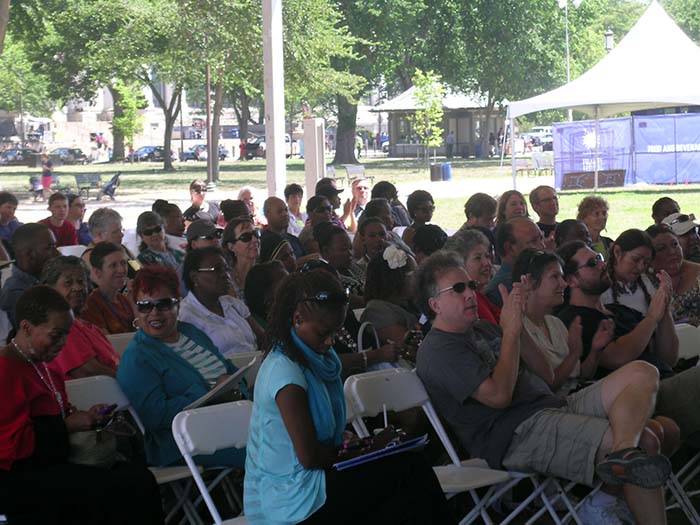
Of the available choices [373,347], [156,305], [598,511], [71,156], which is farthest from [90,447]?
[71,156]

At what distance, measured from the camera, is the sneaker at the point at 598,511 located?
4.43 m

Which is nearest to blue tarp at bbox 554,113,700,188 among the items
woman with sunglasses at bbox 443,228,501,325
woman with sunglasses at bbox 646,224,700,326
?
woman with sunglasses at bbox 646,224,700,326

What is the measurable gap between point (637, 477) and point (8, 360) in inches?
92.5

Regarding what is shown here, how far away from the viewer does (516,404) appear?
459cm

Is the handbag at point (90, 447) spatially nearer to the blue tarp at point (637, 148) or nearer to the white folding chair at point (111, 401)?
the white folding chair at point (111, 401)

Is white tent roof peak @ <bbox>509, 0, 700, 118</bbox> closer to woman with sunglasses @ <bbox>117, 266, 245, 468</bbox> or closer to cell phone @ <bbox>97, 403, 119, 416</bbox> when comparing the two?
woman with sunglasses @ <bbox>117, 266, 245, 468</bbox>

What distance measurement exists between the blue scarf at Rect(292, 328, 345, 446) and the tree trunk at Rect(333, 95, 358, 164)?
1892 inches

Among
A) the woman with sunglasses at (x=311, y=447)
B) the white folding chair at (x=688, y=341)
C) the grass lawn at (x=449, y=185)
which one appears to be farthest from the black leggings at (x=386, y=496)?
the grass lawn at (x=449, y=185)

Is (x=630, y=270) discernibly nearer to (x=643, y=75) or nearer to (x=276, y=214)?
(x=276, y=214)

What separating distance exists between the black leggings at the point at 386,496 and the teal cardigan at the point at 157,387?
107 centimetres

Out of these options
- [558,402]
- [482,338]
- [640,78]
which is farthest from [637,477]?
[640,78]

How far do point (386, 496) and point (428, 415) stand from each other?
3.00 feet

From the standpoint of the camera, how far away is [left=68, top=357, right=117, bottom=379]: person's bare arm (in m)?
4.96

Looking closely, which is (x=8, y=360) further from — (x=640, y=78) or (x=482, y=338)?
(x=640, y=78)
